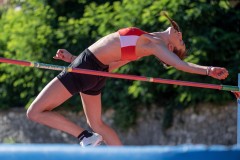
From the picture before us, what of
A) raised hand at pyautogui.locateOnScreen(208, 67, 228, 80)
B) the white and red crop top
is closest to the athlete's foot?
the white and red crop top

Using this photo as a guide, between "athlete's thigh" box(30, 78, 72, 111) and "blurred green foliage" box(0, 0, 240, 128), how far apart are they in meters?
3.67

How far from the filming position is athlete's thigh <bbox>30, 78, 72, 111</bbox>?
5.77 meters

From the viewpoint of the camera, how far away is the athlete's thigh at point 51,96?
5770mm

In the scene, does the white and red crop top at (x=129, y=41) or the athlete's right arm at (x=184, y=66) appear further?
the white and red crop top at (x=129, y=41)

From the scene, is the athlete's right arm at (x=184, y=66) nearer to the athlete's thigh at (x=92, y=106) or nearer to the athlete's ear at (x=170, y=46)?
the athlete's ear at (x=170, y=46)

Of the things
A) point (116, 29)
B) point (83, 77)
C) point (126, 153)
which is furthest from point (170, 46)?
point (116, 29)

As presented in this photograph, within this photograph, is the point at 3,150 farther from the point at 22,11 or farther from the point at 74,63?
the point at 22,11

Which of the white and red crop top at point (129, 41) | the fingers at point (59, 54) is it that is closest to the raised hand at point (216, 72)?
the white and red crop top at point (129, 41)

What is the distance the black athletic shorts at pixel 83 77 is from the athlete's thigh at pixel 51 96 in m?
0.04

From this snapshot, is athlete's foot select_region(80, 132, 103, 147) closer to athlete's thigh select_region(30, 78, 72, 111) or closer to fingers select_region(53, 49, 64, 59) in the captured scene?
athlete's thigh select_region(30, 78, 72, 111)

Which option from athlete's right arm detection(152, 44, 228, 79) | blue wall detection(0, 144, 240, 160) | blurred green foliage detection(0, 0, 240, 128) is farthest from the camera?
blurred green foliage detection(0, 0, 240, 128)

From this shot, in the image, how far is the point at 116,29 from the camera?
32.7 feet

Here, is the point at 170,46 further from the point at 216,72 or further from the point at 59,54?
the point at 59,54

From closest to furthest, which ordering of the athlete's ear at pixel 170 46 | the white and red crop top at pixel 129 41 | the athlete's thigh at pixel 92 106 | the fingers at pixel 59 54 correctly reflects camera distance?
1. the white and red crop top at pixel 129 41
2. the athlete's ear at pixel 170 46
3. the athlete's thigh at pixel 92 106
4. the fingers at pixel 59 54
